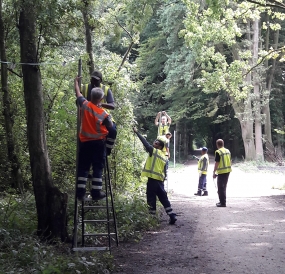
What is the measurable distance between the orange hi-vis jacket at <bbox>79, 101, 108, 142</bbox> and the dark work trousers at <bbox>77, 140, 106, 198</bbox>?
119mm

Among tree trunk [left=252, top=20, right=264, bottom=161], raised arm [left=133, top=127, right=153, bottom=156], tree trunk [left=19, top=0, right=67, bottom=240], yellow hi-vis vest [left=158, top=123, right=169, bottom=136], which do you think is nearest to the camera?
tree trunk [left=19, top=0, right=67, bottom=240]

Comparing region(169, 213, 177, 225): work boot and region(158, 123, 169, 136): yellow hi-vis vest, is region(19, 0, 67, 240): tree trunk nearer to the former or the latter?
region(169, 213, 177, 225): work boot

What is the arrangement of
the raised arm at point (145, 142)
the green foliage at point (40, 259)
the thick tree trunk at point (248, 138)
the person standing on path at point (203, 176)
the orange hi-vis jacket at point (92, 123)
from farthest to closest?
the thick tree trunk at point (248, 138)
the person standing on path at point (203, 176)
the raised arm at point (145, 142)
the orange hi-vis jacket at point (92, 123)
the green foliage at point (40, 259)

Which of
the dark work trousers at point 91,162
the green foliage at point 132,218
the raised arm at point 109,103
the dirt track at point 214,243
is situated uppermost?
the raised arm at point 109,103

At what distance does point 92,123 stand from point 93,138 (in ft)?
0.84

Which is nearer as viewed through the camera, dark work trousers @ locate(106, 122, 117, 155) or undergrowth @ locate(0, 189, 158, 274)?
undergrowth @ locate(0, 189, 158, 274)

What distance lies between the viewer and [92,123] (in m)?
8.91

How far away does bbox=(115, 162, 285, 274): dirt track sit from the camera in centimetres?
841

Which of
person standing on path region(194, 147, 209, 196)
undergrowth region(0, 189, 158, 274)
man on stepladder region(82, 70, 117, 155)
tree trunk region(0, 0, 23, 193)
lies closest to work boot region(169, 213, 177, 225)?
undergrowth region(0, 189, 158, 274)

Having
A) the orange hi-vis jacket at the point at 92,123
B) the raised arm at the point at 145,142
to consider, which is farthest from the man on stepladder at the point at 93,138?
the raised arm at the point at 145,142

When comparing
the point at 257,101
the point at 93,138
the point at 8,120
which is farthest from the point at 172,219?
the point at 257,101

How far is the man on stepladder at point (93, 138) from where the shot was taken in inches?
349

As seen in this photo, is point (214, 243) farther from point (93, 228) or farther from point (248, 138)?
point (248, 138)

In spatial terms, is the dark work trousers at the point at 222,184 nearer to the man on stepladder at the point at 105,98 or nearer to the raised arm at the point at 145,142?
the raised arm at the point at 145,142
